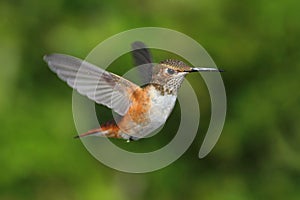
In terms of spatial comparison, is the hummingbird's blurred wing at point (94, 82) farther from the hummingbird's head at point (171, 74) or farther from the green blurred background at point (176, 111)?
the green blurred background at point (176, 111)

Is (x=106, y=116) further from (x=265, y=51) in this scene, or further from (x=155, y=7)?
(x=265, y=51)

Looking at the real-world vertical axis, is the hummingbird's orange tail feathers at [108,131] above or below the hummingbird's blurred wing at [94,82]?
below

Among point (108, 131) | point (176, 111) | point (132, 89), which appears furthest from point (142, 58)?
point (176, 111)

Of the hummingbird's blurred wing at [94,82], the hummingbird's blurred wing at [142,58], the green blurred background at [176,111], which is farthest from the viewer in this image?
the green blurred background at [176,111]

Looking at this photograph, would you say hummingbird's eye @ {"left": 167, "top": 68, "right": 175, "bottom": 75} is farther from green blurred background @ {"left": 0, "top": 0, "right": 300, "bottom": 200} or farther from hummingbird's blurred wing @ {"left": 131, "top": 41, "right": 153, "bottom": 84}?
green blurred background @ {"left": 0, "top": 0, "right": 300, "bottom": 200}


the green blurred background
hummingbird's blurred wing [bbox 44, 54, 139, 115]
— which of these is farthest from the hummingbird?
the green blurred background

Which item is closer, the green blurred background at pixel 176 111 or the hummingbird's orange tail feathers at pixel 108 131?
the hummingbird's orange tail feathers at pixel 108 131

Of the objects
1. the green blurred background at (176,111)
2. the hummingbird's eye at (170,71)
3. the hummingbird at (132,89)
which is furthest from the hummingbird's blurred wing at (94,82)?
the green blurred background at (176,111)
